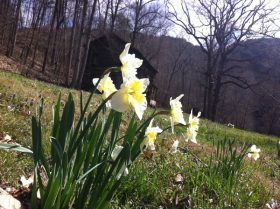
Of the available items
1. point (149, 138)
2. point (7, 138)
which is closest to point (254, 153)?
point (149, 138)

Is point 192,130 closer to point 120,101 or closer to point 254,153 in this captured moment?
point 120,101

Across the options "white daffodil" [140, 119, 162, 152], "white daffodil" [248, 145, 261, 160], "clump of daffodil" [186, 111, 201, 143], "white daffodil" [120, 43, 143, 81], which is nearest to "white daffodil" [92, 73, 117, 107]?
"white daffodil" [120, 43, 143, 81]

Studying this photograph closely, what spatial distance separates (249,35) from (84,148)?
29.1 metres

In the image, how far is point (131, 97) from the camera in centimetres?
158

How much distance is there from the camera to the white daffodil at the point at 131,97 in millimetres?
1547

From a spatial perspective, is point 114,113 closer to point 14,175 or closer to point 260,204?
point 14,175

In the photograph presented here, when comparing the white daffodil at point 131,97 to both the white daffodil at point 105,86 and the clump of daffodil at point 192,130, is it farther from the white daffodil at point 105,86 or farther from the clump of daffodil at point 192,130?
the clump of daffodil at point 192,130

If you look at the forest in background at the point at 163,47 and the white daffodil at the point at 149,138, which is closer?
the white daffodil at the point at 149,138

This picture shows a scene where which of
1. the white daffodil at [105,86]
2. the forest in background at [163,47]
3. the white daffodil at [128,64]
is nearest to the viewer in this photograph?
the white daffodil at [128,64]

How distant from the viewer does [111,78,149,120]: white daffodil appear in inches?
60.9

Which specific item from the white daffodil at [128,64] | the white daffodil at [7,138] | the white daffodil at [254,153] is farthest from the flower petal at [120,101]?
the white daffodil at [254,153]

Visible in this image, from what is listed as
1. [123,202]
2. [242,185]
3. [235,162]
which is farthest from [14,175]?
[242,185]

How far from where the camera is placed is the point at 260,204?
3102 mm

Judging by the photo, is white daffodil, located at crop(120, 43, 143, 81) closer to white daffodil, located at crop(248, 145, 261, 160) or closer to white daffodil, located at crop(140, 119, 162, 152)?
white daffodil, located at crop(140, 119, 162, 152)
